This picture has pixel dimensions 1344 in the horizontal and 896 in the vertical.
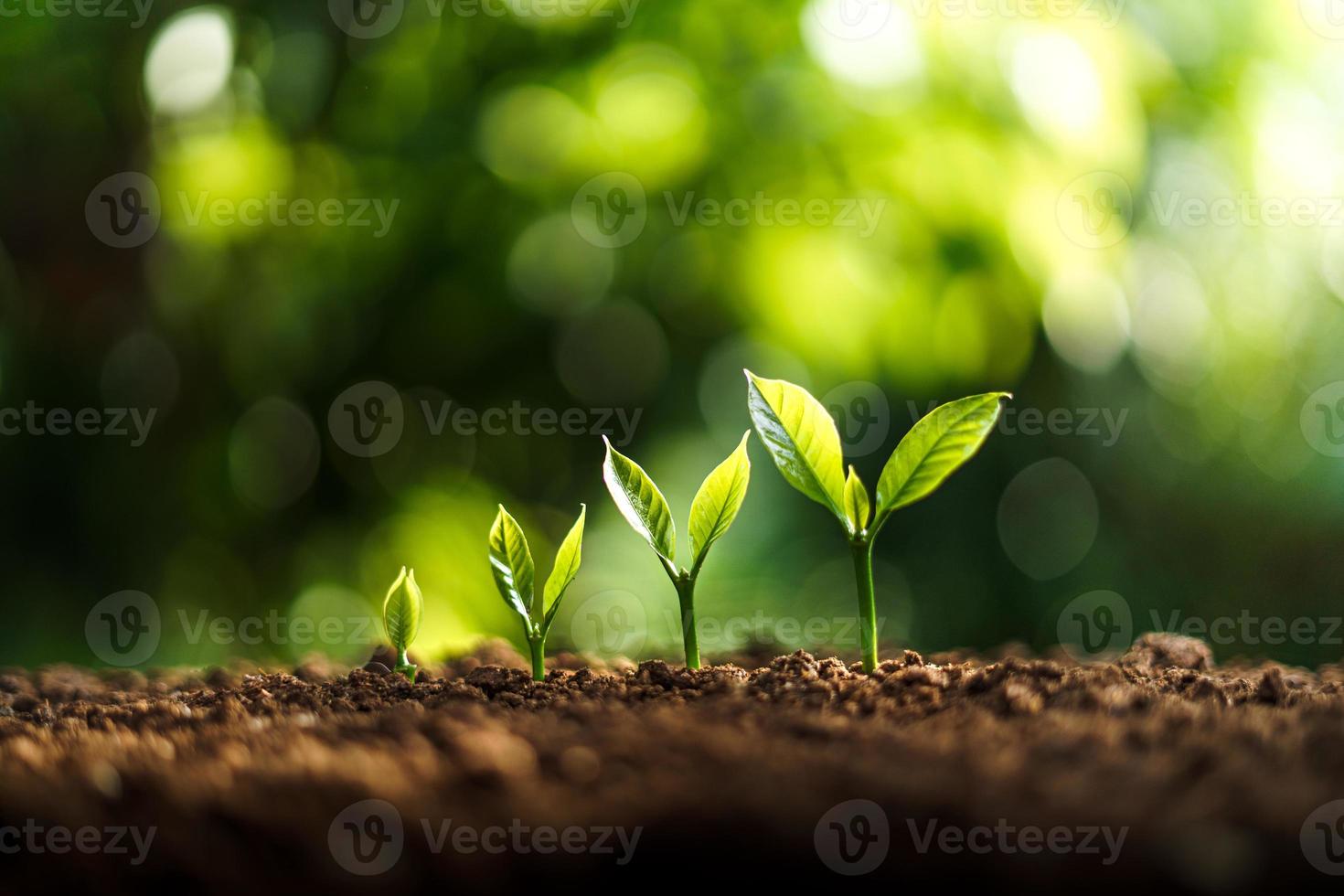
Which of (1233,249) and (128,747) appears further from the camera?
(1233,249)

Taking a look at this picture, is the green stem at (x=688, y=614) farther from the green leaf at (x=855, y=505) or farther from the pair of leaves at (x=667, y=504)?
the green leaf at (x=855, y=505)

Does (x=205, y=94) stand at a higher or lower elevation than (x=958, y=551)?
higher

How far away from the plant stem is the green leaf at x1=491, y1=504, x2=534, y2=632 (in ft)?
0.75

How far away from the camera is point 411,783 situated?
0.41m

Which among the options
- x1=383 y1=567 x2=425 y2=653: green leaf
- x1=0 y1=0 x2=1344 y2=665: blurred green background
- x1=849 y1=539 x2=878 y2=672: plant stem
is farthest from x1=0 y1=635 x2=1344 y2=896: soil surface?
x1=0 y1=0 x2=1344 y2=665: blurred green background

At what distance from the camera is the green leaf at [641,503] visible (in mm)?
684

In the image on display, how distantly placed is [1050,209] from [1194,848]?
1.57m

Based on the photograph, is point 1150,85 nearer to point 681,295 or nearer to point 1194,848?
point 681,295

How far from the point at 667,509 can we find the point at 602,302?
60.1 inches

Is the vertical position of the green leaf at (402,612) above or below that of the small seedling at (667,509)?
below

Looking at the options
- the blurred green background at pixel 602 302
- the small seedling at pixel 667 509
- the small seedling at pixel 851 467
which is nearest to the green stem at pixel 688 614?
the small seedling at pixel 667 509

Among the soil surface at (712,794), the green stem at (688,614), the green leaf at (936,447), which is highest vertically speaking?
the green leaf at (936,447)

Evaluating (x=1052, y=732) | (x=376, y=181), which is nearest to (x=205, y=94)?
(x=376, y=181)

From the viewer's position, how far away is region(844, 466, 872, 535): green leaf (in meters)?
0.67
